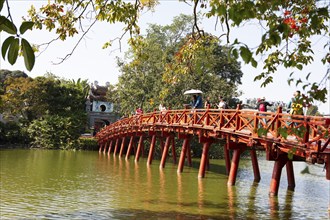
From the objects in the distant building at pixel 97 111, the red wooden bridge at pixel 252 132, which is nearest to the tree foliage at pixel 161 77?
the red wooden bridge at pixel 252 132

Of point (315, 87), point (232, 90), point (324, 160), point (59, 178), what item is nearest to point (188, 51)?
point (315, 87)

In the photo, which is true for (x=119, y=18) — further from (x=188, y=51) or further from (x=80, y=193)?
(x=80, y=193)

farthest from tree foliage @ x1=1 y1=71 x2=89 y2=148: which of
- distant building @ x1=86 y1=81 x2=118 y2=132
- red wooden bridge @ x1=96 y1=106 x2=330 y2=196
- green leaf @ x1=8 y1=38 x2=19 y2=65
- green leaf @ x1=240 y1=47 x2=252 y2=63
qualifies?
green leaf @ x1=8 y1=38 x2=19 y2=65

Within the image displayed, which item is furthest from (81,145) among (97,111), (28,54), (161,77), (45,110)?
(28,54)

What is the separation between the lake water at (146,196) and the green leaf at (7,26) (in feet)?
29.1

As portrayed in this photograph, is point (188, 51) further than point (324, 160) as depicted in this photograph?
No

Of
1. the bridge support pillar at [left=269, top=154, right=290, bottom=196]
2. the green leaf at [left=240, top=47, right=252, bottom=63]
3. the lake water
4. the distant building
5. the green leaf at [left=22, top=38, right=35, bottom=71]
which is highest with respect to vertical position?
the distant building

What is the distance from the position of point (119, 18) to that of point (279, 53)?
8.69 ft

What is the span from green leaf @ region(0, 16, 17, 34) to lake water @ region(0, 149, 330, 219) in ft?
29.1

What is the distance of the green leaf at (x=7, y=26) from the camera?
220 centimetres

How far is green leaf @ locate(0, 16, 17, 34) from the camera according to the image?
7.23 feet

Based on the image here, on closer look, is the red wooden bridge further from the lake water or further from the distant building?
the distant building

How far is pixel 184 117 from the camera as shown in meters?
19.8

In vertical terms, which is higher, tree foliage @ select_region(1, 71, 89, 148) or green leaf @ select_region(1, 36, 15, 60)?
tree foliage @ select_region(1, 71, 89, 148)
